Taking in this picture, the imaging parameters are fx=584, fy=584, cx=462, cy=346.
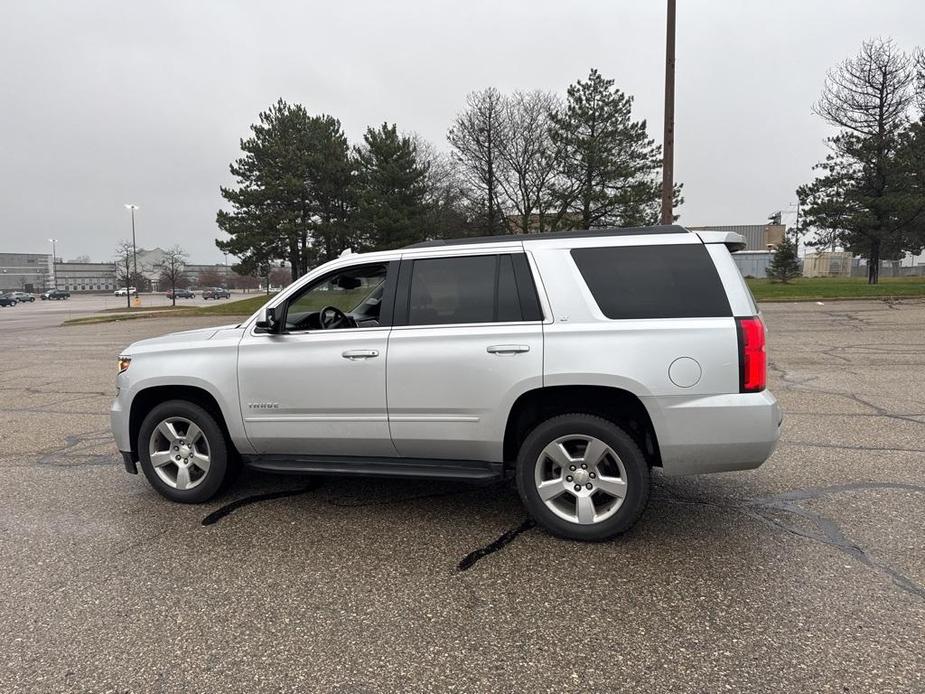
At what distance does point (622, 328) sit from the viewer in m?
3.44

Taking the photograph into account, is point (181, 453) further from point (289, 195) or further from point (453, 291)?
point (289, 195)

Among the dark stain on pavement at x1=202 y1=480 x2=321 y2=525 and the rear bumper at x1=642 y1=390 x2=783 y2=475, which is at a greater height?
the rear bumper at x1=642 y1=390 x2=783 y2=475

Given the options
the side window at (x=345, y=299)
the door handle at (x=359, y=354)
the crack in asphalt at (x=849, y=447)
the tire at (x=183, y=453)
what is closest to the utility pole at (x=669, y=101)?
the crack in asphalt at (x=849, y=447)

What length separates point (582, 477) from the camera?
3.55m

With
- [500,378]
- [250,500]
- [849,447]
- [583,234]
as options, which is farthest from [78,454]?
[849,447]

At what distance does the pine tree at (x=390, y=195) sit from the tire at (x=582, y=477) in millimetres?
33121

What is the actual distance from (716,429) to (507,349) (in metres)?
1.28

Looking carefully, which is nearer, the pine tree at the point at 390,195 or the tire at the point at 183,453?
the tire at the point at 183,453

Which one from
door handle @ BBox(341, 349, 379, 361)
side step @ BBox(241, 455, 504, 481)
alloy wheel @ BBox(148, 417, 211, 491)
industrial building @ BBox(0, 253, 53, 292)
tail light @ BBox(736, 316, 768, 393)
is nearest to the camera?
tail light @ BBox(736, 316, 768, 393)

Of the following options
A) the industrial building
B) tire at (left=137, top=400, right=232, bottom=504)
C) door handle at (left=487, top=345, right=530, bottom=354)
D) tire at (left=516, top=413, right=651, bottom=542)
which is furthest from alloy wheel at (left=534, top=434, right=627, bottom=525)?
the industrial building

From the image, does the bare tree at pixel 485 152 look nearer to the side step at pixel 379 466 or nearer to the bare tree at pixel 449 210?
the bare tree at pixel 449 210

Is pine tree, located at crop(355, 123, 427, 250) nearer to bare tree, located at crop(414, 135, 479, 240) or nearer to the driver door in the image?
bare tree, located at crop(414, 135, 479, 240)

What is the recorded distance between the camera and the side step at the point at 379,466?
371cm

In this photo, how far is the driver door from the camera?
385 cm
